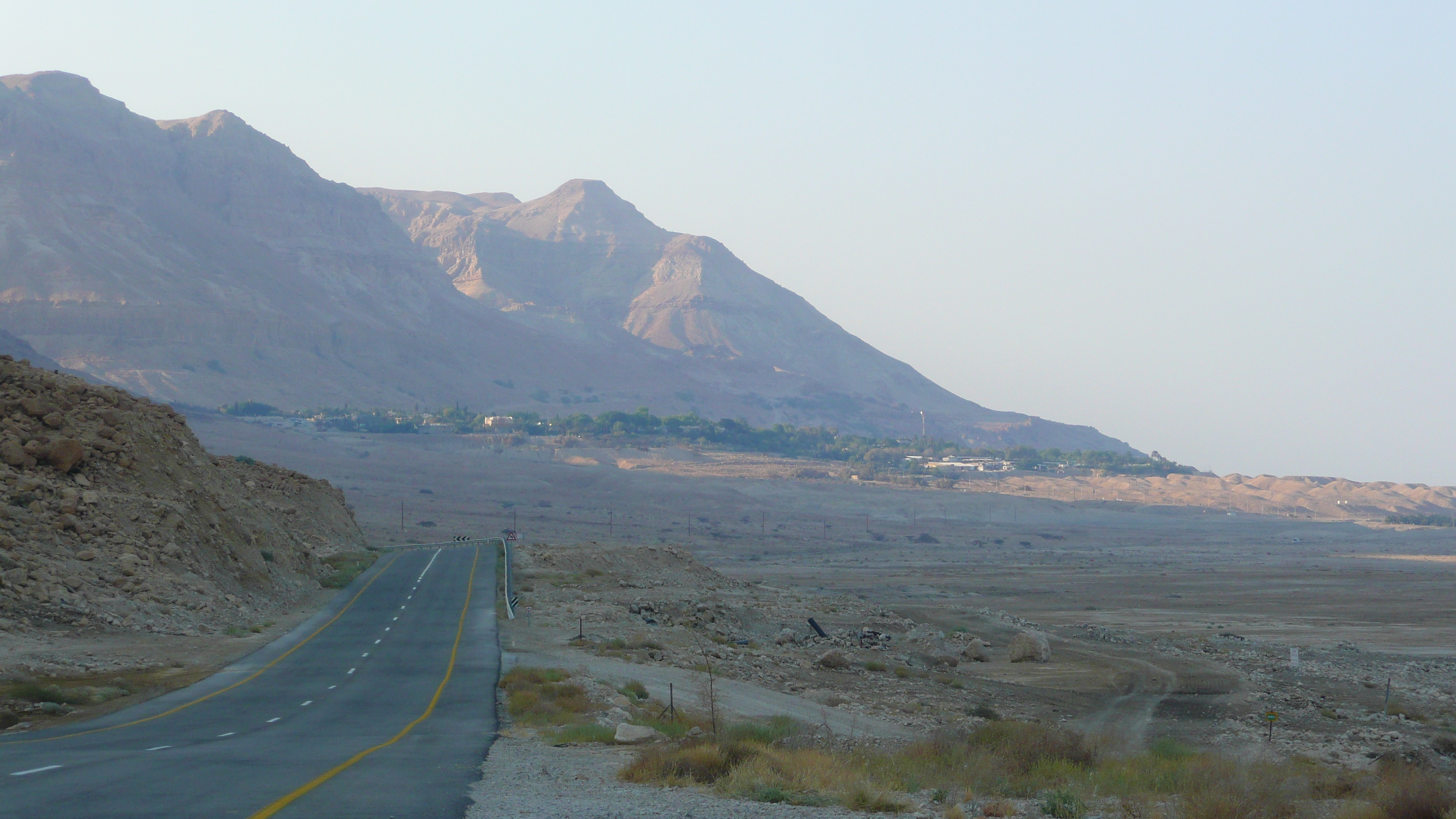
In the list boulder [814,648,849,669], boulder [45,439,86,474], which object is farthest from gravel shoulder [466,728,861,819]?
boulder [45,439,86,474]

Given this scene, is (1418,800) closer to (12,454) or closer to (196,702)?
(196,702)

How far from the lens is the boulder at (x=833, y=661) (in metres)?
36.9

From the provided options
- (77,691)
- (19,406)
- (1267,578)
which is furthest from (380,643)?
(1267,578)

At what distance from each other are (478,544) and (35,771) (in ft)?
251

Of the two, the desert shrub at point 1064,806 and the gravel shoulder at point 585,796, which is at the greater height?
the desert shrub at point 1064,806

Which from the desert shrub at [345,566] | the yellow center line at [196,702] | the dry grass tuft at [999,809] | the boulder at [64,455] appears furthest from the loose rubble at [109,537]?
the dry grass tuft at [999,809]

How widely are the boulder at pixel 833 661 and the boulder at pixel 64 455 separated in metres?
28.2

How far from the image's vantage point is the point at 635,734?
1911 centimetres

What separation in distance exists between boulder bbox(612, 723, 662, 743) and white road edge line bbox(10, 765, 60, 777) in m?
8.22

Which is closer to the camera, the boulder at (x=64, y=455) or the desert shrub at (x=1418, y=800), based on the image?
the desert shrub at (x=1418, y=800)

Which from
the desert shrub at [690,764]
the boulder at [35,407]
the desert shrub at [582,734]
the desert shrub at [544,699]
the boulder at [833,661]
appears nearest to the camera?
the desert shrub at [690,764]

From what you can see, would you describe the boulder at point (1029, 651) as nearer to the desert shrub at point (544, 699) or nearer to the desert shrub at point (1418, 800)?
the desert shrub at point (544, 699)

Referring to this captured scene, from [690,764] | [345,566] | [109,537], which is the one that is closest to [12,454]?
[109,537]

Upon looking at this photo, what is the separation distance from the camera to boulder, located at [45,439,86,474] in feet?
135
